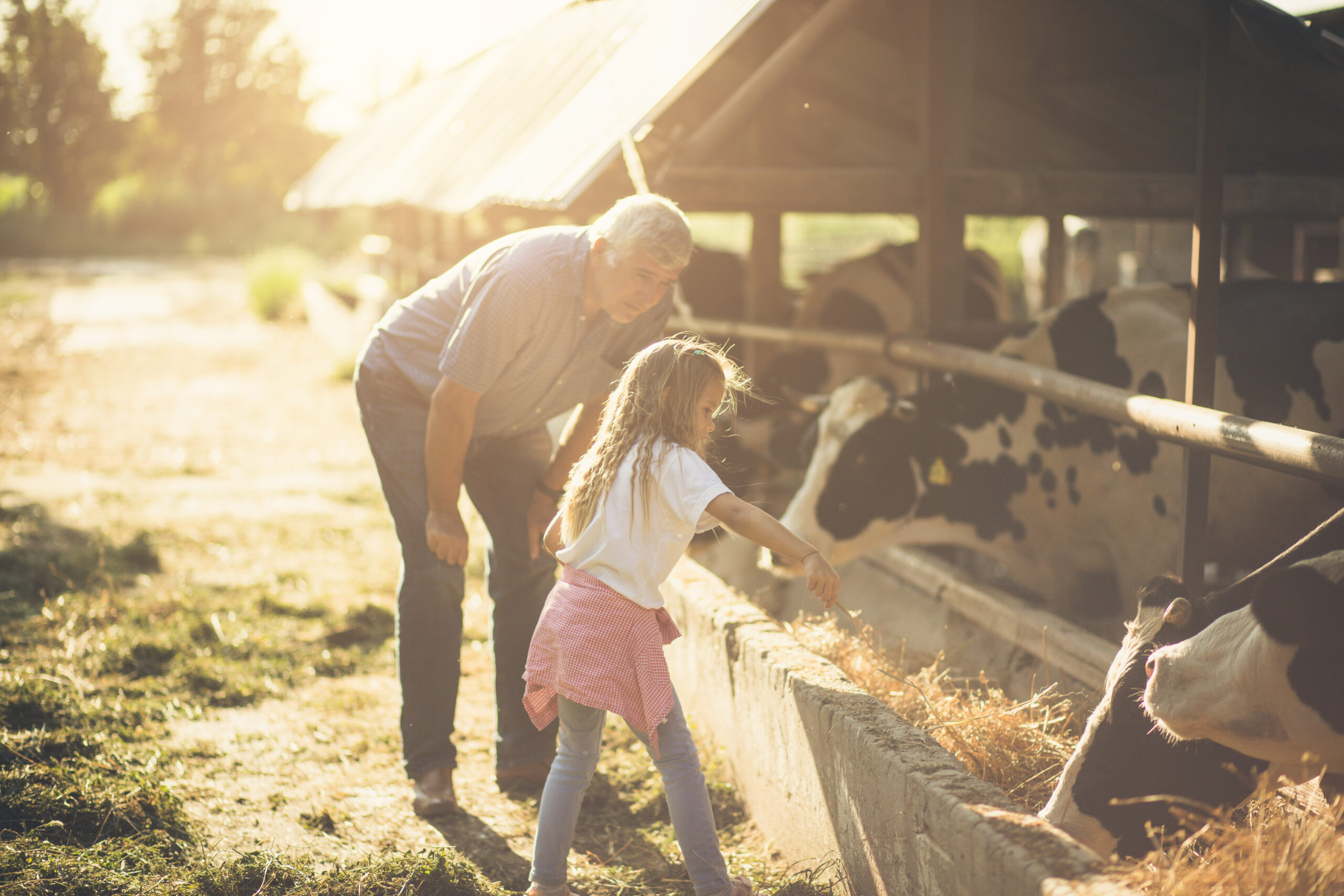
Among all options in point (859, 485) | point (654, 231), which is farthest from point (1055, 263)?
point (654, 231)

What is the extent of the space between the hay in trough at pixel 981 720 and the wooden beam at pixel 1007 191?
6.61 feet

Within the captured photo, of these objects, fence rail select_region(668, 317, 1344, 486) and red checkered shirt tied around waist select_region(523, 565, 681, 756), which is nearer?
fence rail select_region(668, 317, 1344, 486)

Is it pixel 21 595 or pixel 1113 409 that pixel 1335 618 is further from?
pixel 21 595

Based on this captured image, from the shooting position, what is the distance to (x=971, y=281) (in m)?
7.23

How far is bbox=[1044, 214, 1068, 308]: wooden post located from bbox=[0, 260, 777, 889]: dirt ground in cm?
401

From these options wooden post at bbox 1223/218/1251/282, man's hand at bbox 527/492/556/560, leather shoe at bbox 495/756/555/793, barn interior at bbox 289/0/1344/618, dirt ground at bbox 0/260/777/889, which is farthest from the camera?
wooden post at bbox 1223/218/1251/282

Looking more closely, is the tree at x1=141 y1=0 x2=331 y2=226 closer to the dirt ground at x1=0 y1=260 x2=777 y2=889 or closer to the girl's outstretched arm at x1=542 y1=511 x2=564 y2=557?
the dirt ground at x1=0 y1=260 x2=777 y2=889

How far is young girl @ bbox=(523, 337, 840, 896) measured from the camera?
92.5 inches

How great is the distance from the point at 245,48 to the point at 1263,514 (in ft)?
187

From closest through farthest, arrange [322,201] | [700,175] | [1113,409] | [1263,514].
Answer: [1113,409] < [1263,514] < [700,175] < [322,201]

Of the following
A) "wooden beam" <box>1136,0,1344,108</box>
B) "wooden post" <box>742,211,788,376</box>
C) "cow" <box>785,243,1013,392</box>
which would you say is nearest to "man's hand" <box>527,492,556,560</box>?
"wooden beam" <box>1136,0,1344,108</box>

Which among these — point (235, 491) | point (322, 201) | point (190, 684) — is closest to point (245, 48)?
point (322, 201)

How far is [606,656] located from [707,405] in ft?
1.91

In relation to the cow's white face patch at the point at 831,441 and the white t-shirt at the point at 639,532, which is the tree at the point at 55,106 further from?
the white t-shirt at the point at 639,532
